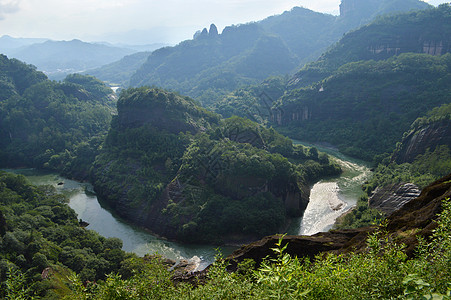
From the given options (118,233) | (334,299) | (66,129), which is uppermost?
(334,299)

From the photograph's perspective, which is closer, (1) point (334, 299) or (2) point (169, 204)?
(1) point (334, 299)

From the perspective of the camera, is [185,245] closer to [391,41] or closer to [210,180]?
[210,180]

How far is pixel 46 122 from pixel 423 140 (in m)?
108

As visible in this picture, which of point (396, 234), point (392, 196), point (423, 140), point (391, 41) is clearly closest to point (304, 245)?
point (396, 234)

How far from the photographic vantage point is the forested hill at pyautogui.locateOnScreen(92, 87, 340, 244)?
54.9 m

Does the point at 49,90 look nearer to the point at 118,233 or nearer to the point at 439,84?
the point at 118,233

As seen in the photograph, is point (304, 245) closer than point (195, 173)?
Yes

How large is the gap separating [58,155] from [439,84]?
11617 cm

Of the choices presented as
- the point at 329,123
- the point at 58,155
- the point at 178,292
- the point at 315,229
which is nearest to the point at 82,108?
the point at 58,155

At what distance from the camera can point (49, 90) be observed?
113250mm

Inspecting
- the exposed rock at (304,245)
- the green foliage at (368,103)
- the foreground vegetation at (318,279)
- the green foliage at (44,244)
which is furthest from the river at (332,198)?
the foreground vegetation at (318,279)

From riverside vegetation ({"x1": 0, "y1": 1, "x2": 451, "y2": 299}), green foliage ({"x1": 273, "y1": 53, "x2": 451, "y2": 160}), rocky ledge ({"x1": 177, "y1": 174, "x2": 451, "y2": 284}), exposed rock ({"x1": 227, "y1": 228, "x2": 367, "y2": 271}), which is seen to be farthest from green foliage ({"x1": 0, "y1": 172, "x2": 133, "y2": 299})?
green foliage ({"x1": 273, "y1": 53, "x2": 451, "y2": 160})

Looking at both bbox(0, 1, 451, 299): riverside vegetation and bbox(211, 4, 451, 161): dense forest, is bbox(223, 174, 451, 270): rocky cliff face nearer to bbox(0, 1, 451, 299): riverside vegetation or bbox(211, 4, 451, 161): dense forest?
bbox(0, 1, 451, 299): riverside vegetation

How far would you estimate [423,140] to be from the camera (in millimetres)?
65875
